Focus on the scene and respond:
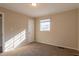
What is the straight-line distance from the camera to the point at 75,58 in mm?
632

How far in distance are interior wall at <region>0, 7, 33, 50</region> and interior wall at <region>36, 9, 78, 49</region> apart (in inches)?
70.5

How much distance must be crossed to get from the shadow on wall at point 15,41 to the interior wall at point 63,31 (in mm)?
1670

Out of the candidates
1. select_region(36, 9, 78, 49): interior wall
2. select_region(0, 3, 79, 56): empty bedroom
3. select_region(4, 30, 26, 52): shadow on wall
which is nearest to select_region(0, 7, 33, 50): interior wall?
select_region(0, 3, 79, 56): empty bedroom

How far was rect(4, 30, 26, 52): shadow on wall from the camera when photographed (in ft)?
13.6

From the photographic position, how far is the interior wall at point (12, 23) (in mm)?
4070

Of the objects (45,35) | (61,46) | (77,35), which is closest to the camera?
(77,35)

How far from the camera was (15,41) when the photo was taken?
4.63 meters

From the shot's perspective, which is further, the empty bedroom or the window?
the window

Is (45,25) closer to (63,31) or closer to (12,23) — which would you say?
(63,31)

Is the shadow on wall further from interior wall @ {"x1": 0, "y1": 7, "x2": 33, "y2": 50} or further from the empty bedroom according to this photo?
interior wall @ {"x1": 0, "y1": 7, "x2": 33, "y2": 50}

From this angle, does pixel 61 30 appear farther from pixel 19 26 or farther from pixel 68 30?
pixel 19 26

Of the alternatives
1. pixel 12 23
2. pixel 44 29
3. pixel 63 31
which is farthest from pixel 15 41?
pixel 63 31

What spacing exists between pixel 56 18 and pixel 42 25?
4.72 feet

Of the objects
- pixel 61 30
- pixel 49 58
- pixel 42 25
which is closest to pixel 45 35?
pixel 42 25
